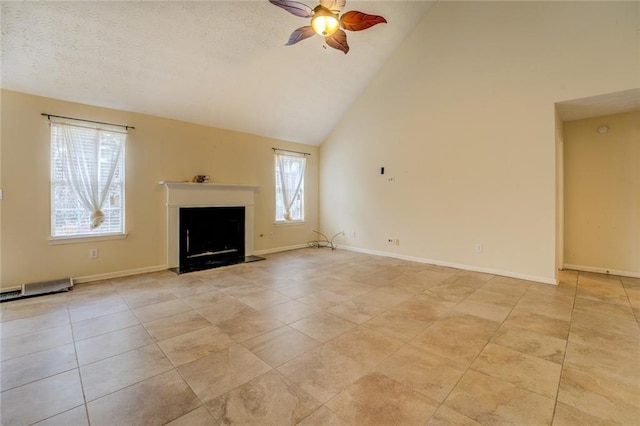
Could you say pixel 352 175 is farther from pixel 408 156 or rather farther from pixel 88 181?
pixel 88 181

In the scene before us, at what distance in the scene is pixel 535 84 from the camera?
12.7ft

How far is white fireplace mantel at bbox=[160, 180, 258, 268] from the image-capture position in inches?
184

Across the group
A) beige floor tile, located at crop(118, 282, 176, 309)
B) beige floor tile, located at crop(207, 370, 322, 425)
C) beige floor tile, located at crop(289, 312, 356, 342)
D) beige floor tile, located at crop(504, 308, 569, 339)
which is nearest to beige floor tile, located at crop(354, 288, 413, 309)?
beige floor tile, located at crop(289, 312, 356, 342)

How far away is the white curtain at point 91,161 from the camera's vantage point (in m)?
3.85

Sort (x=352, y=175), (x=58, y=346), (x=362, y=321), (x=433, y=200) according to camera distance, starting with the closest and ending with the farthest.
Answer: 1. (x=58, y=346)
2. (x=362, y=321)
3. (x=433, y=200)
4. (x=352, y=175)

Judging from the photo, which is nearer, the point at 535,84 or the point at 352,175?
the point at 535,84

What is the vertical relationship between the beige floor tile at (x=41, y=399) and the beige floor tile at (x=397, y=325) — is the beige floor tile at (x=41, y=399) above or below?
below

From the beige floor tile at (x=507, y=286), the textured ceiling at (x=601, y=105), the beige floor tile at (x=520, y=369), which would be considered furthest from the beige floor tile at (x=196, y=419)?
the textured ceiling at (x=601, y=105)

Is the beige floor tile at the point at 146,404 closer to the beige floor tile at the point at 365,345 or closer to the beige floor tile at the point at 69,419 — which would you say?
the beige floor tile at the point at 69,419

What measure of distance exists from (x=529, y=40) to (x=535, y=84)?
0.64 m

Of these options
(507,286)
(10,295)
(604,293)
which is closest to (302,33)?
(507,286)

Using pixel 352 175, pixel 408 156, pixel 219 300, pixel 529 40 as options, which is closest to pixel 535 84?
pixel 529 40

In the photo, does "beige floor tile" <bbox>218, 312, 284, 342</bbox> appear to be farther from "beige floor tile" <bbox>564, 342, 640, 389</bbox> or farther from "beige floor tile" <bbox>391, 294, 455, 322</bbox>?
"beige floor tile" <bbox>564, 342, 640, 389</bbox>

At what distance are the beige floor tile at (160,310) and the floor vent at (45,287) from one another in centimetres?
147
